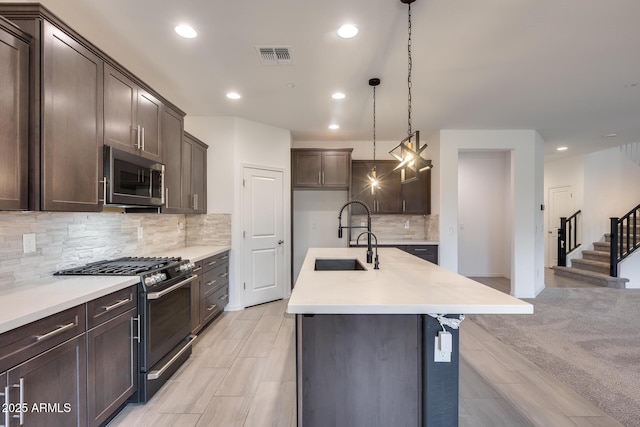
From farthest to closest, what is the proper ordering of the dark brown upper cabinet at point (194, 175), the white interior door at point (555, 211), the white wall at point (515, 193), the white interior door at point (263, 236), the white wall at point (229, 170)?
the white interior door at point (555, 211), the white wall at point (515, 193), the white interior door at point (263, 236), the white wall at point (229, 170), the dark brown upper cabinet at point (194, 175)

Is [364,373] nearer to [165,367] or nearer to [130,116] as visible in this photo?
[165,367]

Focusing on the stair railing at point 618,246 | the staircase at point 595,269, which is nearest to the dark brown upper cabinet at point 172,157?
the staircase at point 595,269

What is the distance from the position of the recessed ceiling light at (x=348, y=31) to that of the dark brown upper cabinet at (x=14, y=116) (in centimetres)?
190

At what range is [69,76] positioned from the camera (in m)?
1.73

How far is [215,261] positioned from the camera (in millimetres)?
3508

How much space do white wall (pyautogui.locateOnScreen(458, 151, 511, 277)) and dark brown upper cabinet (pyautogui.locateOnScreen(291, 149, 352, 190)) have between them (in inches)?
107

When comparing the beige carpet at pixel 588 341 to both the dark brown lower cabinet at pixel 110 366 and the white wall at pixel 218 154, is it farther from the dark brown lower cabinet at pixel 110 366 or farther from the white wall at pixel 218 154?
the white wall at pixel 218 154

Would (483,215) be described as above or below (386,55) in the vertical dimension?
below

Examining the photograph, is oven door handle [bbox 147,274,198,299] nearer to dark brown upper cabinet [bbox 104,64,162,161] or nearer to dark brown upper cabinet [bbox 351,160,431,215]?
dark brown upper cabinet [bbox 104,64,162,161]

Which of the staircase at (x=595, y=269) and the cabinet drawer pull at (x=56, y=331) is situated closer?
the cabinet drawer pull at (x=56, y=331)

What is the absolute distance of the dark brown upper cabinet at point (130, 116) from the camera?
2074 mm

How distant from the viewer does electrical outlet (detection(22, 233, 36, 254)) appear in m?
1.82

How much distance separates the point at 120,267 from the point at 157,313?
0.47 m

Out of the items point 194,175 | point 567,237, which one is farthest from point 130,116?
point 567,237
